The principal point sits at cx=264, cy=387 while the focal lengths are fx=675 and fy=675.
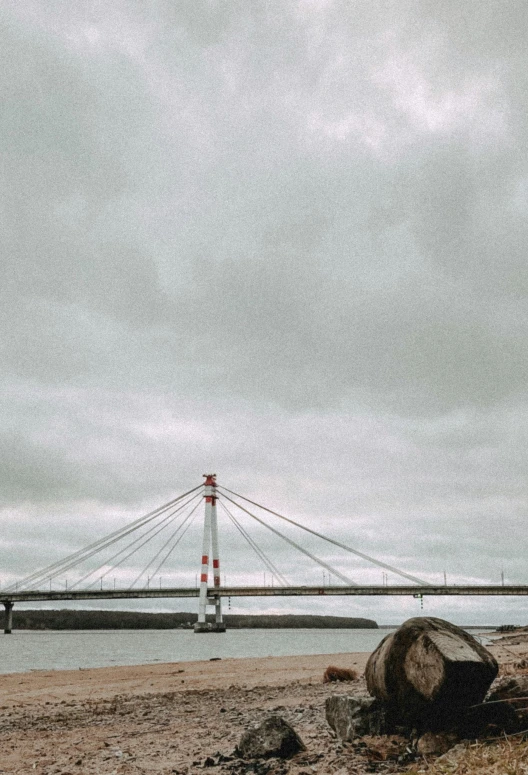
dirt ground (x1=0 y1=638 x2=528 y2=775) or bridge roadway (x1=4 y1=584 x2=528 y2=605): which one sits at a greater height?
dirt ground (x1=0 y1=638 x2=528 y2=775)

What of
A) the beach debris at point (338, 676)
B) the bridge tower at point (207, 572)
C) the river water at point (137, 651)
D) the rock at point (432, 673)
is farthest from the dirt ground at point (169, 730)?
the bridge tower at point (207, 572)

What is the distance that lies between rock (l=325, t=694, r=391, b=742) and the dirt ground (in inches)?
6.7

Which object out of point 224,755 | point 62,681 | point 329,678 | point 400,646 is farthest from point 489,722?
point 62,681

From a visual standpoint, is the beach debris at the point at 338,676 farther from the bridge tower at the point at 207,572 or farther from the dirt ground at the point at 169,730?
the bridge tower at the point at 207,572

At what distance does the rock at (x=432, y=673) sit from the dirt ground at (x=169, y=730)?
383mm

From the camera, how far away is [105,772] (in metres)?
7.34

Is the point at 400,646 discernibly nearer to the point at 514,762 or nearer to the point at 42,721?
the point at 514,762

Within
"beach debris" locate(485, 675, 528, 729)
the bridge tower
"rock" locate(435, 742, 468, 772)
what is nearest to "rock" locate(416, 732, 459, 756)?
"rock" locate(435, 742, 468, 772)

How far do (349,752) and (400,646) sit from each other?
116cm

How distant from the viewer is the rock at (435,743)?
630 centimetres

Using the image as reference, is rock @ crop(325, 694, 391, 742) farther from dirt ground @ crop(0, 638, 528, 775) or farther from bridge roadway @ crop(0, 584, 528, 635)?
bridge roadway @ crop(0, 584, 528, 635)

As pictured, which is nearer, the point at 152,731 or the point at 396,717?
the point at 396,717


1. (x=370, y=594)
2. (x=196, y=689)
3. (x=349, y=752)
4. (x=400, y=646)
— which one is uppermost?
(x=400, y=646)

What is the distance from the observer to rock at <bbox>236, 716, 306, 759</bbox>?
696cm
